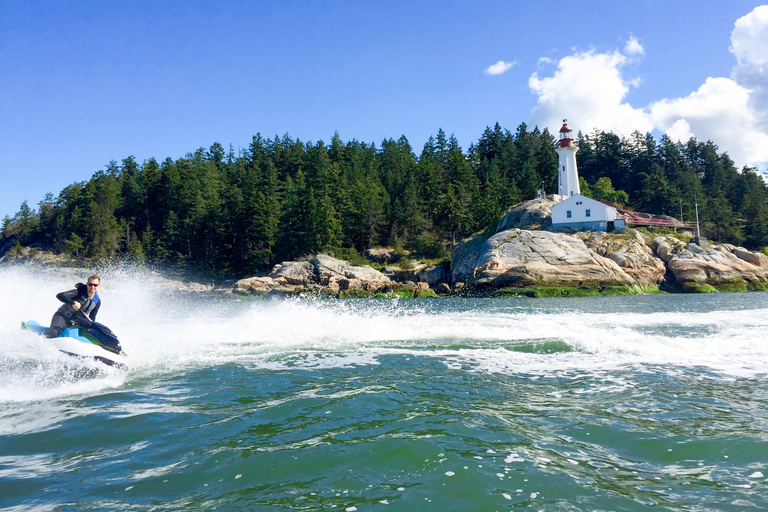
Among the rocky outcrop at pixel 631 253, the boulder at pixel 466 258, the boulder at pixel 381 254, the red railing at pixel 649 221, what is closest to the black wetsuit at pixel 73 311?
the boulder at pixel 466 258

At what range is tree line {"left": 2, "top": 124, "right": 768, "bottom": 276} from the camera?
71.9 metres

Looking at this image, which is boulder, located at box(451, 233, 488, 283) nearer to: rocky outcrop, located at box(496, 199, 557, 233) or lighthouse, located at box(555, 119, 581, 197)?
rocky outcrop, located at box(496, 199, 557, 233)

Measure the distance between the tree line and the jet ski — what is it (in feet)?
184

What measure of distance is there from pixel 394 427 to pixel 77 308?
27.1ft

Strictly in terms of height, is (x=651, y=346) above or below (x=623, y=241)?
below

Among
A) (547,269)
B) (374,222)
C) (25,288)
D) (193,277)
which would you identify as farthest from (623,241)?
(193,277)

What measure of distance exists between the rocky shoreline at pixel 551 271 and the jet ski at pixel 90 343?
3884 centimetres

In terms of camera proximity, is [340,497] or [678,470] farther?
[678,470]

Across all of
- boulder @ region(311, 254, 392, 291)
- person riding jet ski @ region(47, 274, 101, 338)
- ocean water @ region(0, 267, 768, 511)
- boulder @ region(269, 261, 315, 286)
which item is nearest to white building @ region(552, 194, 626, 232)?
boulder @ region(311, 254, 392, 291)

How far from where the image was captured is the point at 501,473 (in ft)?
17.6

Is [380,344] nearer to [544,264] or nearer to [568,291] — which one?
[568,291]

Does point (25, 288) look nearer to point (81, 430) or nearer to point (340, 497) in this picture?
point (81, 430)

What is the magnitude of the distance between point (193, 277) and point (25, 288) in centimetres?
5270

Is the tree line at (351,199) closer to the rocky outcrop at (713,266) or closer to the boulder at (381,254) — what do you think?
Result: the boulder at (381,254)
